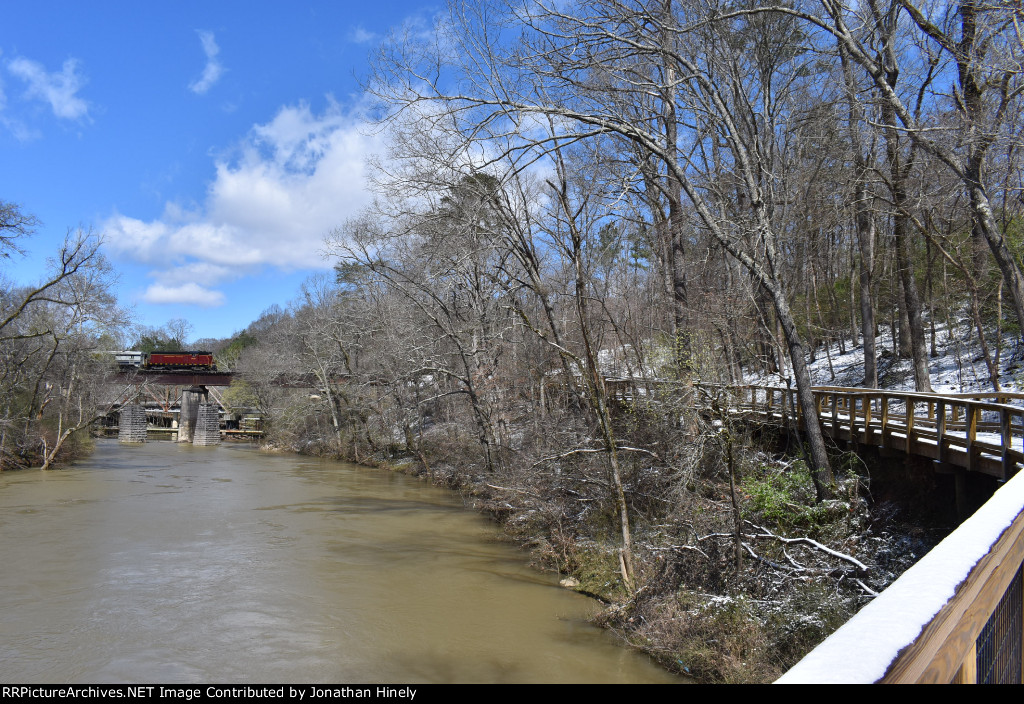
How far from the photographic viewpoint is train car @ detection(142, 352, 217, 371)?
5138cm

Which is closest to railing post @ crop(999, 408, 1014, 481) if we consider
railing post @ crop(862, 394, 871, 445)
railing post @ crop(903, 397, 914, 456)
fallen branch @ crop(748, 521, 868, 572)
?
fallen branch @ crop(748, 521, 868, 572)

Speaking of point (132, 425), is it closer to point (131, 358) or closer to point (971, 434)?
point (131, 358)

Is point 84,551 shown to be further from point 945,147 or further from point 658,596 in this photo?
point 945,147

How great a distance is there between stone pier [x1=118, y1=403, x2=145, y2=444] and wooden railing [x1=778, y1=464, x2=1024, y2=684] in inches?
2240

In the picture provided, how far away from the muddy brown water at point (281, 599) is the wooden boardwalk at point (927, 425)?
5201 millimetres

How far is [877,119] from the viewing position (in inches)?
652

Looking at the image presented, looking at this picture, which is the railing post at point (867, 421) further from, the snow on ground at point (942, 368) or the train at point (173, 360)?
the train at point (173, 360)

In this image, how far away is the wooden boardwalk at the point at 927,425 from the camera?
9914mm

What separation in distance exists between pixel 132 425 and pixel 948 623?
57.9 metres

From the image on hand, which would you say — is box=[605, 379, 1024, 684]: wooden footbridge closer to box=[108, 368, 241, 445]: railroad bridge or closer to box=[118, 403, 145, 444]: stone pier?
box=[108, 368, 241, 445]: railroad bridge

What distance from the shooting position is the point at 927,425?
12922mm

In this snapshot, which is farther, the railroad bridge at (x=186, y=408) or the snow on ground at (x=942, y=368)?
the railroad bridge at (x=186, y=408)

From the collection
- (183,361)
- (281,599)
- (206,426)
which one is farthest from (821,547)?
(183,361)

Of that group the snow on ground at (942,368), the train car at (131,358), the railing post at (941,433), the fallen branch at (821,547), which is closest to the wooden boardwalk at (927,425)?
the railing post at (941,433)
